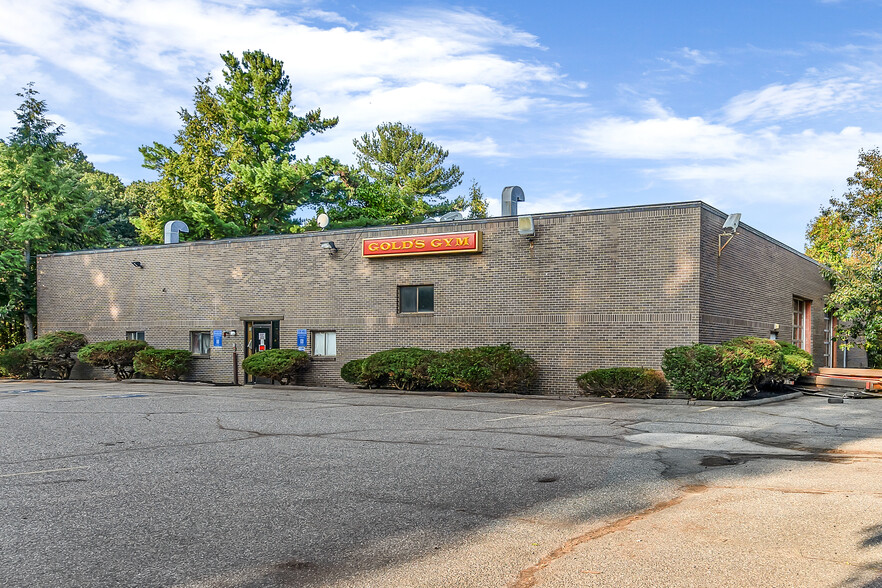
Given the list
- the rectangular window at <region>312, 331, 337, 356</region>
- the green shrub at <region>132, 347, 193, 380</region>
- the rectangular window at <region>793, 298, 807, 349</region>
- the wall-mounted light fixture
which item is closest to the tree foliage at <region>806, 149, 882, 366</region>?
the rectangular window at <region>793, 298, 807, 349</region>

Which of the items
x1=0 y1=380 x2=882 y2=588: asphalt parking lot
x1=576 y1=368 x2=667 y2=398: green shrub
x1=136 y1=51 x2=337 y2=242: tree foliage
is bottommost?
x1=0 y1=380 x2=882 y2=588: asphalt parking lot

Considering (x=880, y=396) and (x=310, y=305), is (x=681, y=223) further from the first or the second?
(x=310, y=305)

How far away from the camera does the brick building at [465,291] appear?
21094 mm

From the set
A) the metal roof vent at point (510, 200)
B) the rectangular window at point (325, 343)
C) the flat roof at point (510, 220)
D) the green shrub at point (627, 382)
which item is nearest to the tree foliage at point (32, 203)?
the flat roof at point (510, 220)

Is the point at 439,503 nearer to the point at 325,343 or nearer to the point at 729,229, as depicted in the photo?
the point at 729,229

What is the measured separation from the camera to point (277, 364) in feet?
80.9

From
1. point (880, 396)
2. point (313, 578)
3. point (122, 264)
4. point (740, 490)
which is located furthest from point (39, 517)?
point (122, 264)

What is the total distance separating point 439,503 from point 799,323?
27.9m

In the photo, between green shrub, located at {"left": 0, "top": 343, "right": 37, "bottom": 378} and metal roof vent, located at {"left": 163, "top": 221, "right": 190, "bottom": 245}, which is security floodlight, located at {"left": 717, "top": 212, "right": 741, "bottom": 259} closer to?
metal roof vent, located at {"left": 163, "top": 221, "right": 190, "bottom": 245}

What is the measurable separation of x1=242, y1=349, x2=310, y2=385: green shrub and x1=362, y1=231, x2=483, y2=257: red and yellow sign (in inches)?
161

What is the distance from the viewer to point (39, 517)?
6.79 m

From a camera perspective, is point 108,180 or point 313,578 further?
point 108,180

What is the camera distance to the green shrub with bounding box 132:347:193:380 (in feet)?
89.8

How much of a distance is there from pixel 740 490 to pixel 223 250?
76.1 feet
